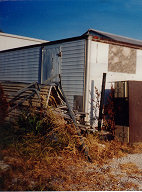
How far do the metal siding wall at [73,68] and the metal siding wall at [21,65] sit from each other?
165 centimetres

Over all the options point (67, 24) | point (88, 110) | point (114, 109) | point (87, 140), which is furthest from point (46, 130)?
point (67, 24)

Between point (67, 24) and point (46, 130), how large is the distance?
3.16 m

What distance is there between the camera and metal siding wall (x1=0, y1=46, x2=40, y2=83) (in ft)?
29.9

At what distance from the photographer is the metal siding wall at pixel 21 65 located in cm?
911

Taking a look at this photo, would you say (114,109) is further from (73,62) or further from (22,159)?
(22,159)

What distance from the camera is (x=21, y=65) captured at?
32.4 feet

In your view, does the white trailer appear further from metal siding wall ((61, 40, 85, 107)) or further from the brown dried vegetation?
the brown dried vegetation

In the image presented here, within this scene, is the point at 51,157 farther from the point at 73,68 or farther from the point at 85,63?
the point at 73,68

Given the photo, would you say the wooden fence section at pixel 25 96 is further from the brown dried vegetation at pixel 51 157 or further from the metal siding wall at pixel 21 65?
the metal siding wall at pixel 21 65

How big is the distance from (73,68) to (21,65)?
3391 millimetres

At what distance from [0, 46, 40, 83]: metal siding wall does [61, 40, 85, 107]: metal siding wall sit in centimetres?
165

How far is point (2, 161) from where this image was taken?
4.54 metres

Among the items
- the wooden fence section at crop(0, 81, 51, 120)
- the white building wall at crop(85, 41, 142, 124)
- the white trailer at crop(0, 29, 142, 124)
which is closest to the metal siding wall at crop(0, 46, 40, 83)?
the white trailer at crop(0, 29, 142, 124)

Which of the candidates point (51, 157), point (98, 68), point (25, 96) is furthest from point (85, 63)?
point (51, 157)
